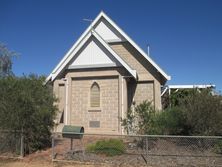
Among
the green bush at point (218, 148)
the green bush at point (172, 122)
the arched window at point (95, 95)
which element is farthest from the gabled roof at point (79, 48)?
the green bush at point (218, 148)

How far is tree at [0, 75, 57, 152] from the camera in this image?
500 inches

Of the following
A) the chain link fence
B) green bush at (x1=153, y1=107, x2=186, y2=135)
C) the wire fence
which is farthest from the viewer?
green bush at (x1=153, y1=107, x2=186, y2=135)

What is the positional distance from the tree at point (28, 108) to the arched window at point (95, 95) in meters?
5.06

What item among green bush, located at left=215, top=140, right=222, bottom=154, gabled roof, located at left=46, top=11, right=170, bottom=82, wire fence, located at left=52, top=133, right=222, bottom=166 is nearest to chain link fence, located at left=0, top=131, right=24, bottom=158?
wire fence, located at left=52, top=133, right=222, bottom=166

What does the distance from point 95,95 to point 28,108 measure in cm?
640

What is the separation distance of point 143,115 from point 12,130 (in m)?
5.70

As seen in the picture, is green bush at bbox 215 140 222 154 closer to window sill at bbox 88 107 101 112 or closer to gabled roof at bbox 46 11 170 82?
→ gabled roof at bbox 46 11 170 82

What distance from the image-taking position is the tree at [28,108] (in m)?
12.7

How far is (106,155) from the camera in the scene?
11.9m

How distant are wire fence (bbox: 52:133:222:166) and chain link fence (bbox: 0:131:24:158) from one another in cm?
158

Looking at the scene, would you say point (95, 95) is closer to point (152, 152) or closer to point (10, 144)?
point (10, 144)

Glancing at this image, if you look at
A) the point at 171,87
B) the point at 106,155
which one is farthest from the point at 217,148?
the point at 171,87

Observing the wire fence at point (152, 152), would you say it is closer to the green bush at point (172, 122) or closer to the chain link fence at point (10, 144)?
the green bush at point (172, 122)

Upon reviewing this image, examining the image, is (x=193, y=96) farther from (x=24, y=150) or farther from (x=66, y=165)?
→ (x=24, y=150)
